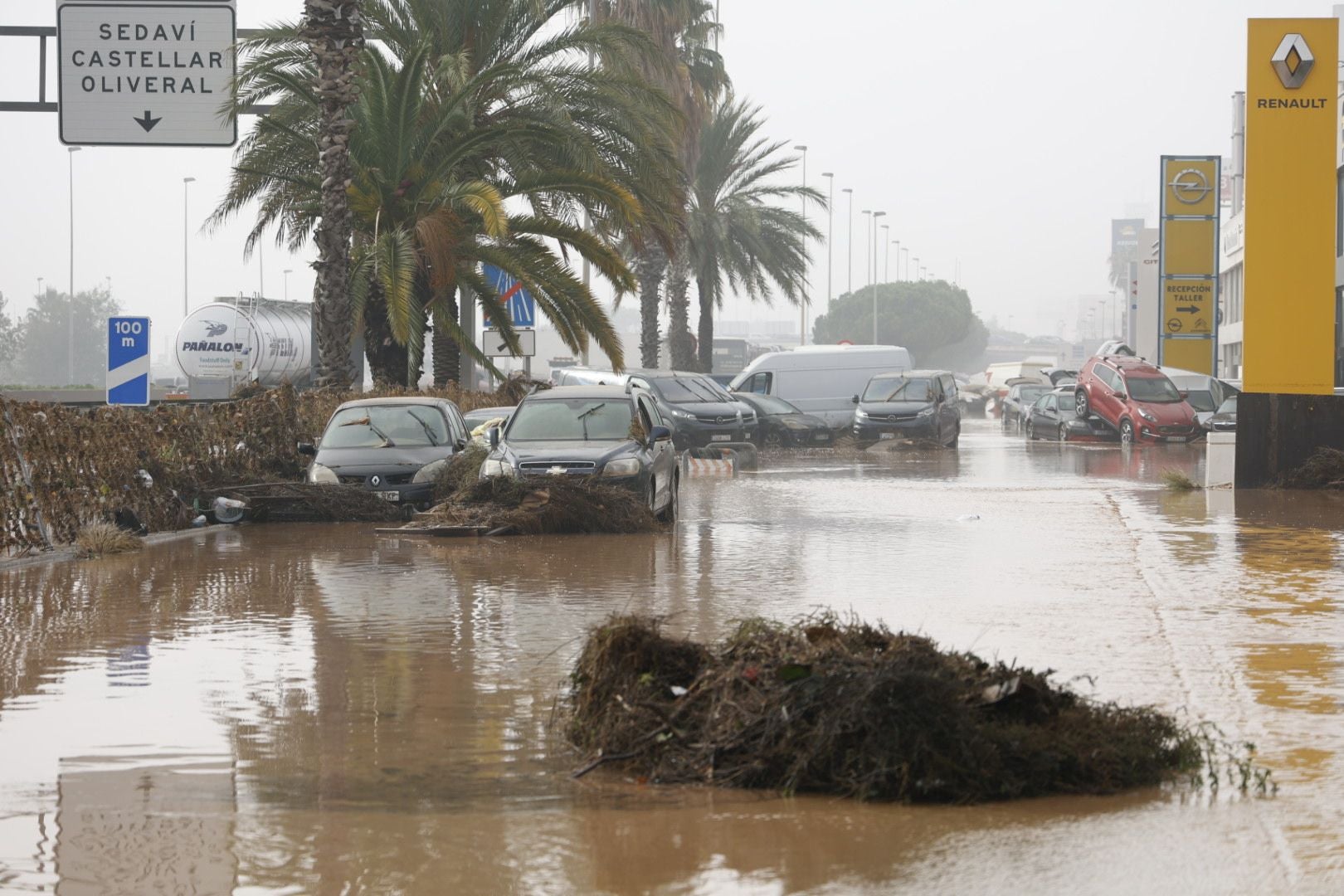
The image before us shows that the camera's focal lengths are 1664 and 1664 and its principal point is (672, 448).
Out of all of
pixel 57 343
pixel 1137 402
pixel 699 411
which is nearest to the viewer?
pixel 699 411

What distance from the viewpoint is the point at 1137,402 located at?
39.4 meters

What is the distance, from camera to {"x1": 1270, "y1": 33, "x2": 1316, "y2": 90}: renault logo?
71.7 feet

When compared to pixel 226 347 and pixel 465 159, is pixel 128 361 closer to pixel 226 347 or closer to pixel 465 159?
pixel 465 159

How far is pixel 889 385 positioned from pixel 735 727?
32.6m


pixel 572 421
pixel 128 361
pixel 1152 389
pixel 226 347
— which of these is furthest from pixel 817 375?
pixel 572 421

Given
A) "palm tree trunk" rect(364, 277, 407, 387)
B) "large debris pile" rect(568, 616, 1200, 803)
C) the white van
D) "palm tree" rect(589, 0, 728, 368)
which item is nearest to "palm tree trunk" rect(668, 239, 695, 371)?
"palm tree" rect(589, 0, 728, 368)

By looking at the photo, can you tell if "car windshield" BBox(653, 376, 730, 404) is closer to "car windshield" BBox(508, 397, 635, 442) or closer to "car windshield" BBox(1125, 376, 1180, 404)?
"car windshield" BBox(1125, 376, 1180, 404)

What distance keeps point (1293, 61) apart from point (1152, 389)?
61.5 ft

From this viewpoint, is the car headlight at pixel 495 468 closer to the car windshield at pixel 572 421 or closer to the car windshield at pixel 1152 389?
the car windshield at pixel 572 421

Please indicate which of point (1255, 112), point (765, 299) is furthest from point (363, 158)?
point (765, 299)

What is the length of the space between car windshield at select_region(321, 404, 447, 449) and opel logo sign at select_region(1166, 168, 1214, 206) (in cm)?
3286

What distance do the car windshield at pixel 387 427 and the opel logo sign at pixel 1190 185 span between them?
32.9 meters

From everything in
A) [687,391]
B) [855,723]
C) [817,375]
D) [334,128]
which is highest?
[334,128]

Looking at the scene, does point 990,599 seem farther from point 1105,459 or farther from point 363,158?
point 1105,459
